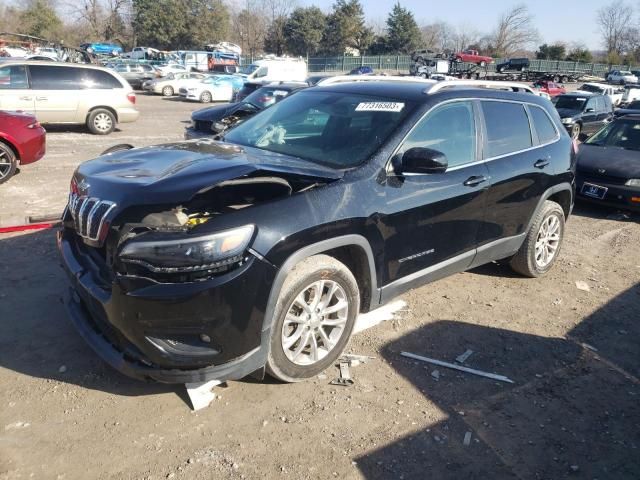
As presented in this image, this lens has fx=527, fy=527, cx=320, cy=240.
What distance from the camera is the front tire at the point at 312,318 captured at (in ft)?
10.1

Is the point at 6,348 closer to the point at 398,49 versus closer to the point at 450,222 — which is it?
the point at 450,222

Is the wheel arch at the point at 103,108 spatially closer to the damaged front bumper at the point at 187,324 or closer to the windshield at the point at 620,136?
the windshield at the point at 620,136

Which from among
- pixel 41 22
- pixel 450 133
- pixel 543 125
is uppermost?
pixel 41 22

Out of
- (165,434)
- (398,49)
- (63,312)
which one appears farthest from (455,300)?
(398,49)

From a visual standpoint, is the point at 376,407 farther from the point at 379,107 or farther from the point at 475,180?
the point at 379,107

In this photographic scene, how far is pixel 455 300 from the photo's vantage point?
4777mm

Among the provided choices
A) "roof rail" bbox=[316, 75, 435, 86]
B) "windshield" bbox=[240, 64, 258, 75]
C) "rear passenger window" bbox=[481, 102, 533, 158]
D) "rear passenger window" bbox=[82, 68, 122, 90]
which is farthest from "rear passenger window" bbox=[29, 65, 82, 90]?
"windshield" bbox=[240, 64, 258, 75]

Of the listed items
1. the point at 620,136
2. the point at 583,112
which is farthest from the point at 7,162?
the point at 583,112

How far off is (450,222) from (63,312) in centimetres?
309

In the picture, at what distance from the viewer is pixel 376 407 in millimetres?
3232

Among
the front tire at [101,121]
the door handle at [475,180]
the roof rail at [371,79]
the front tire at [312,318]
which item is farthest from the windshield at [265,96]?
the front tire at [312,318]

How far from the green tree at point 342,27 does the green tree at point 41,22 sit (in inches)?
1369

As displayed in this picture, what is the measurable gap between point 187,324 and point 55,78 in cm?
1177

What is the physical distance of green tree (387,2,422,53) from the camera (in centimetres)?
7012
